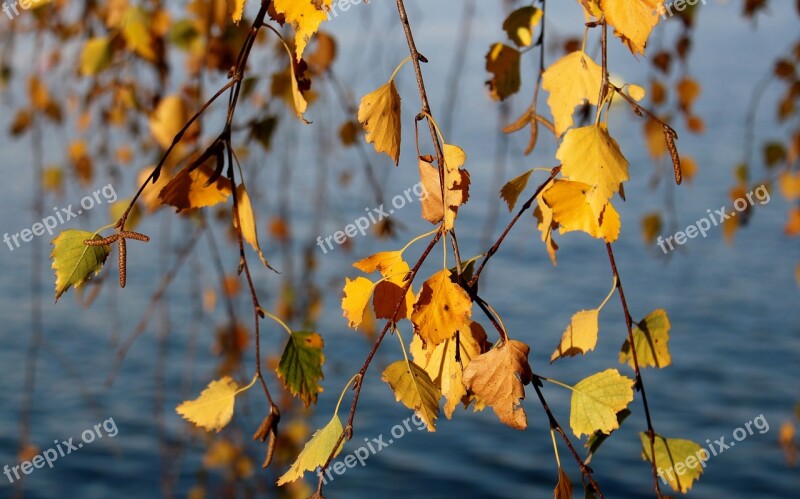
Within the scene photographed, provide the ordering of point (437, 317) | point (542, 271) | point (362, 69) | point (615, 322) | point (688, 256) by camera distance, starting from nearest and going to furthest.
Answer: point (437, 317) < point (362, 69) < point (615, 322) < point (542, 271) < point (688, 256)

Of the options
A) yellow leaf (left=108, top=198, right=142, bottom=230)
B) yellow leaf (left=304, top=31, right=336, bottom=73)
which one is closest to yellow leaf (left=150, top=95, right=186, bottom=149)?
yellow leaf (left=108, top=198, right=142, bottom=230)

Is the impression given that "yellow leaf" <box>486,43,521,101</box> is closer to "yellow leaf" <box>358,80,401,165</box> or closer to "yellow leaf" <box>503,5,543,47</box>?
"yellow leaf" <box>503,5,543,47</box>

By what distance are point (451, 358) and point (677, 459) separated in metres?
0.18

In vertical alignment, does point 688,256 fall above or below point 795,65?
above

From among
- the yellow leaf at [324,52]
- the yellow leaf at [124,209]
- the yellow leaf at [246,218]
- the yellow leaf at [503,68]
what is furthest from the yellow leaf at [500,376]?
the yellow leaf at [324,52]

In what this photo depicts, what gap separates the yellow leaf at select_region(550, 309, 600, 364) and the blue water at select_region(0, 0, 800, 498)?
4.03 ft

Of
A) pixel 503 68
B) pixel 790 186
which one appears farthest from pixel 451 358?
pixel 790 186

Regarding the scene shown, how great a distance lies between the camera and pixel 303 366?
23.5 inches

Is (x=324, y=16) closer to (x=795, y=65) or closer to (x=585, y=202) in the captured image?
(x=585, y=202)

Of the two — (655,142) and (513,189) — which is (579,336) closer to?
(513,189)

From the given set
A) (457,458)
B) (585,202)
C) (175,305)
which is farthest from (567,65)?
(175,305)

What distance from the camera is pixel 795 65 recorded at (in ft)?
6.26

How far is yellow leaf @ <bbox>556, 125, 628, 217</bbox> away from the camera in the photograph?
47 cm

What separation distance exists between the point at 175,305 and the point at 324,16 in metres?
3.87
